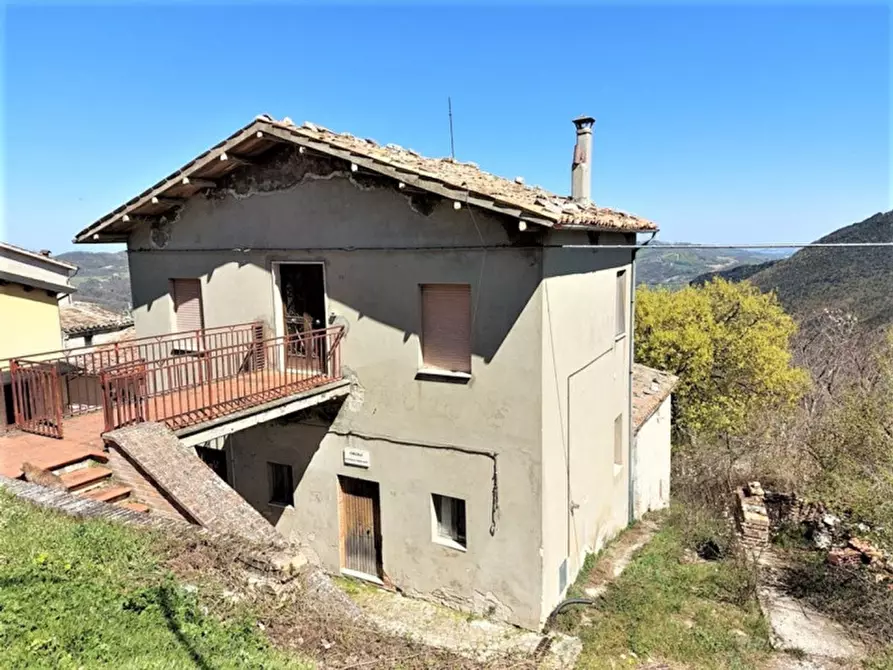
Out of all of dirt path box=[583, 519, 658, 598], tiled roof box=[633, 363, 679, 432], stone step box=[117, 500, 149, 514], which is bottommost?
dirt path box=[583, 519, 658, 598]

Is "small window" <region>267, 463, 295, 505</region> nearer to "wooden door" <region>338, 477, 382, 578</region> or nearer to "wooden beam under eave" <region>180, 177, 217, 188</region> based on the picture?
"wooden door" <region>338, 477, 382, 578</region>

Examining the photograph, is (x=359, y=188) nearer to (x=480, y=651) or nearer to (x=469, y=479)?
(x=469, y=479)

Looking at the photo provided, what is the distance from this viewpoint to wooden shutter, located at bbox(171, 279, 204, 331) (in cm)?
1159

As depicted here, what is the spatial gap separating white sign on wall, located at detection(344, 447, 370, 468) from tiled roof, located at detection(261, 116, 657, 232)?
483 centimetres

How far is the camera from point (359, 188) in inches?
378

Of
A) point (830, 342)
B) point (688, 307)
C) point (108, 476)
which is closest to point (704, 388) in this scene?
point (688, 307)

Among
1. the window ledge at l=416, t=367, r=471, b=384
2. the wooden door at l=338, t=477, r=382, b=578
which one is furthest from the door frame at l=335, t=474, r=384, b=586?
the window ledge at l=416, t=367, r=471, b=384

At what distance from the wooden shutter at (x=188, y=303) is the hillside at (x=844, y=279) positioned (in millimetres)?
38863

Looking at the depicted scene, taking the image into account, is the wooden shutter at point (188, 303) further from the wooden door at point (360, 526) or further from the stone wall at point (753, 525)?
the stone wall at point (753, 525)

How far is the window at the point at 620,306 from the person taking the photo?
1262cm

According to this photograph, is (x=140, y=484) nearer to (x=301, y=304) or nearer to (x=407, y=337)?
(x=407, y=337)

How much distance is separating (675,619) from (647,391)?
7.82 meters

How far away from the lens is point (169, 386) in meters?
9.29

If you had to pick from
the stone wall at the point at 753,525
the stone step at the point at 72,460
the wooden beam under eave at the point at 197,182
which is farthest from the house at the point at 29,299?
the stone wall at the point at 753,525
